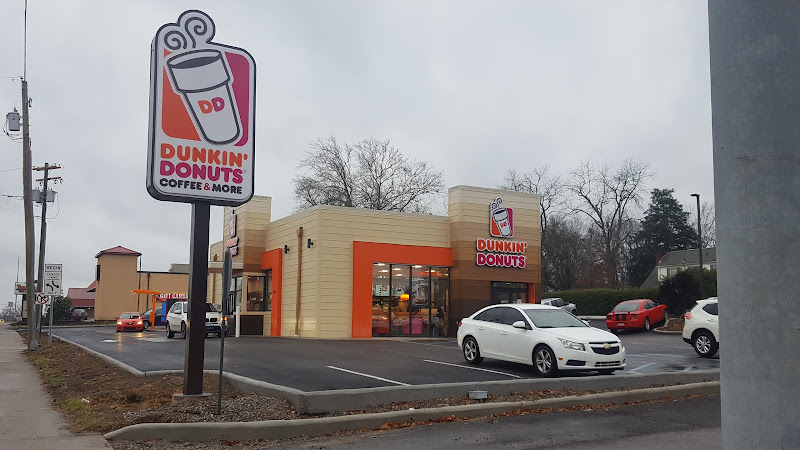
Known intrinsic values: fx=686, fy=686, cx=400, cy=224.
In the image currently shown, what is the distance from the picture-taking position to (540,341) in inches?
556

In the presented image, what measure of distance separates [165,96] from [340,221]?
56.1ft

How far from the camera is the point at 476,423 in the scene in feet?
32.2

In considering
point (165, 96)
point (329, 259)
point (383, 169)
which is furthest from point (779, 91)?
point (383, 169)

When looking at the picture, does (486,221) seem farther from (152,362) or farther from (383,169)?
(383,169)

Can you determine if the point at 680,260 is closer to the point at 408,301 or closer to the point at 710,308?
the point at 408,301

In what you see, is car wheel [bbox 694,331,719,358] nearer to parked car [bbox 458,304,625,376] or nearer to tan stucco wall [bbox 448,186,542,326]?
parked car [bbox 458,304,625,376]

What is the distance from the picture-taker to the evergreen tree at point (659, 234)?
6781 cm

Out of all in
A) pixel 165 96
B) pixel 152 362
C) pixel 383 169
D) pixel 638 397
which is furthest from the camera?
pixel 383 169

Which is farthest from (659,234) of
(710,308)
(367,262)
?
(710,308)

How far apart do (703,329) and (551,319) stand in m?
6.03

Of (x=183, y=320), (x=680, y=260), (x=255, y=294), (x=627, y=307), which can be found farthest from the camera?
(x=680, y=260)

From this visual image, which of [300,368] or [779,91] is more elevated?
[779,91]

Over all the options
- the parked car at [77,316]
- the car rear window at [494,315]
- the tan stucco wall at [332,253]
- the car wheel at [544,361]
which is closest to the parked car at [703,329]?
the car rear window at [494,315]

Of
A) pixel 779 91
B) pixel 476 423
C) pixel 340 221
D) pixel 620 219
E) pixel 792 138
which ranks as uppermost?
pixel 620 219
